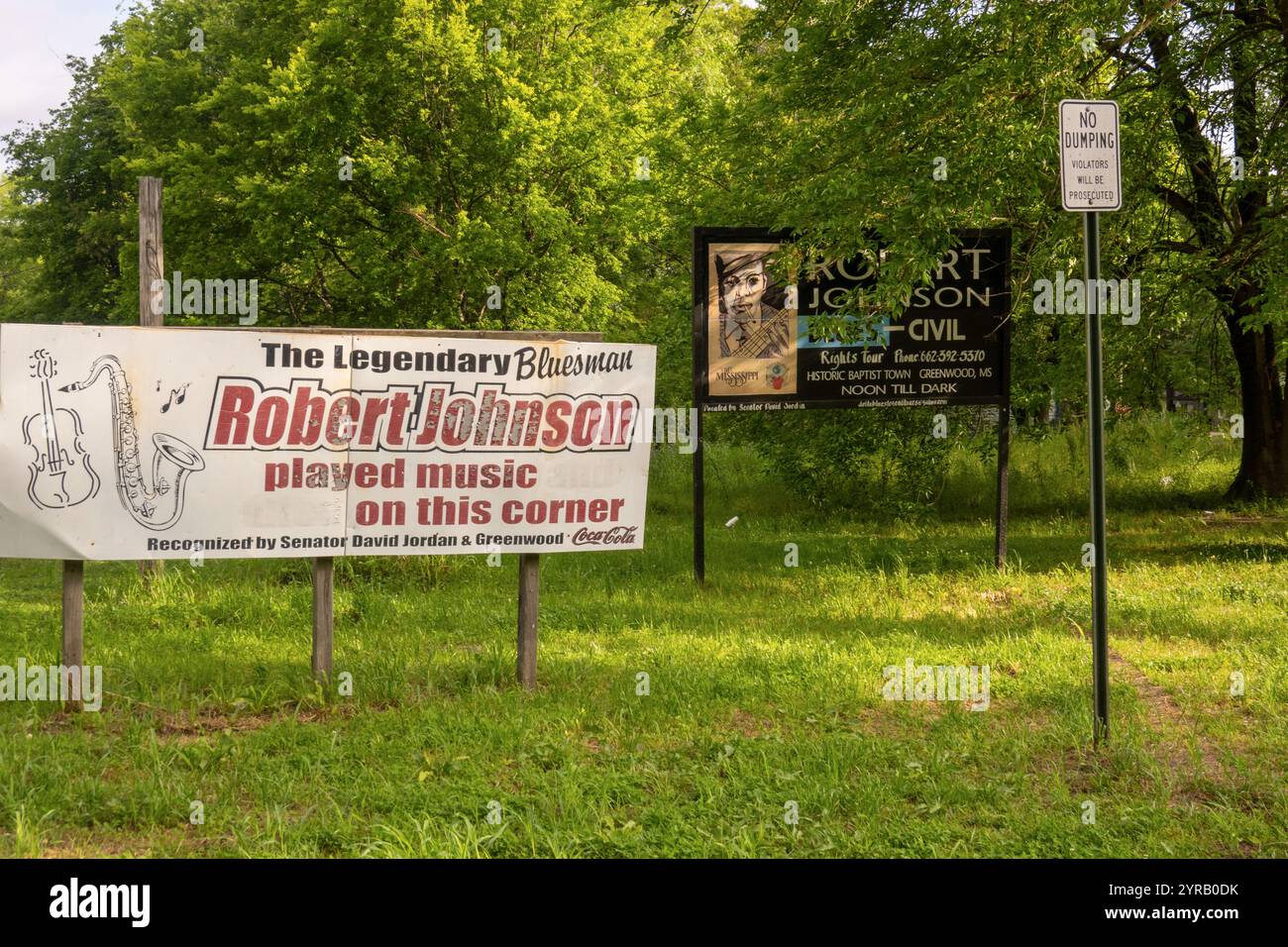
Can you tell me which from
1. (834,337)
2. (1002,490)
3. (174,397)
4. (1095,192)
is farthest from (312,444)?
(1002,490)

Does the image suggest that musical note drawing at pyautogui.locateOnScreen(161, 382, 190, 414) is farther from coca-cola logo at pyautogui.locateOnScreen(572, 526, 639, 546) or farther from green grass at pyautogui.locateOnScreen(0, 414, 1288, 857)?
coca-cola logo at pyautogui.locateOnScreen(572, 526, 639, 546)

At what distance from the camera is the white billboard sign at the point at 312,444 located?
7039mm

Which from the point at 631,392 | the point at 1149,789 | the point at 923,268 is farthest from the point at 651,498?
the point at 1149,789

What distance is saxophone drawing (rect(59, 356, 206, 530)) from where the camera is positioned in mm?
7121

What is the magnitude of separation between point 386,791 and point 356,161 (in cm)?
1853

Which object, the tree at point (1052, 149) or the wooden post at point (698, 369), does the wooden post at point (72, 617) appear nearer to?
the wooden post at point (698, 369)

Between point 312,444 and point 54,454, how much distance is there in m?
1.53

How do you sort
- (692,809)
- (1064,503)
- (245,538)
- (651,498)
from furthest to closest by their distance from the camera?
1. (651,498)
2. (1064,503)
3. (245,538)
4. (692,809)

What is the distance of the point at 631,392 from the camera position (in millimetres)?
7965

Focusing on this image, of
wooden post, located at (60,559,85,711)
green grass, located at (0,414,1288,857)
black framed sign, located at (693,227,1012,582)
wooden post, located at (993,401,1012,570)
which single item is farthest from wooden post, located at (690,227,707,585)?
wooden post, located at (60,559,85,711)

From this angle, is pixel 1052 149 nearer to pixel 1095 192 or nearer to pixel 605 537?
pixel 1095 192

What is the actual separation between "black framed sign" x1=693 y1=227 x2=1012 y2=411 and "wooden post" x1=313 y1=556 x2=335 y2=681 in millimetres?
5286

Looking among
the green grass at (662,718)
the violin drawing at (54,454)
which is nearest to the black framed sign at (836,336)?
the green grass at (662,718)
